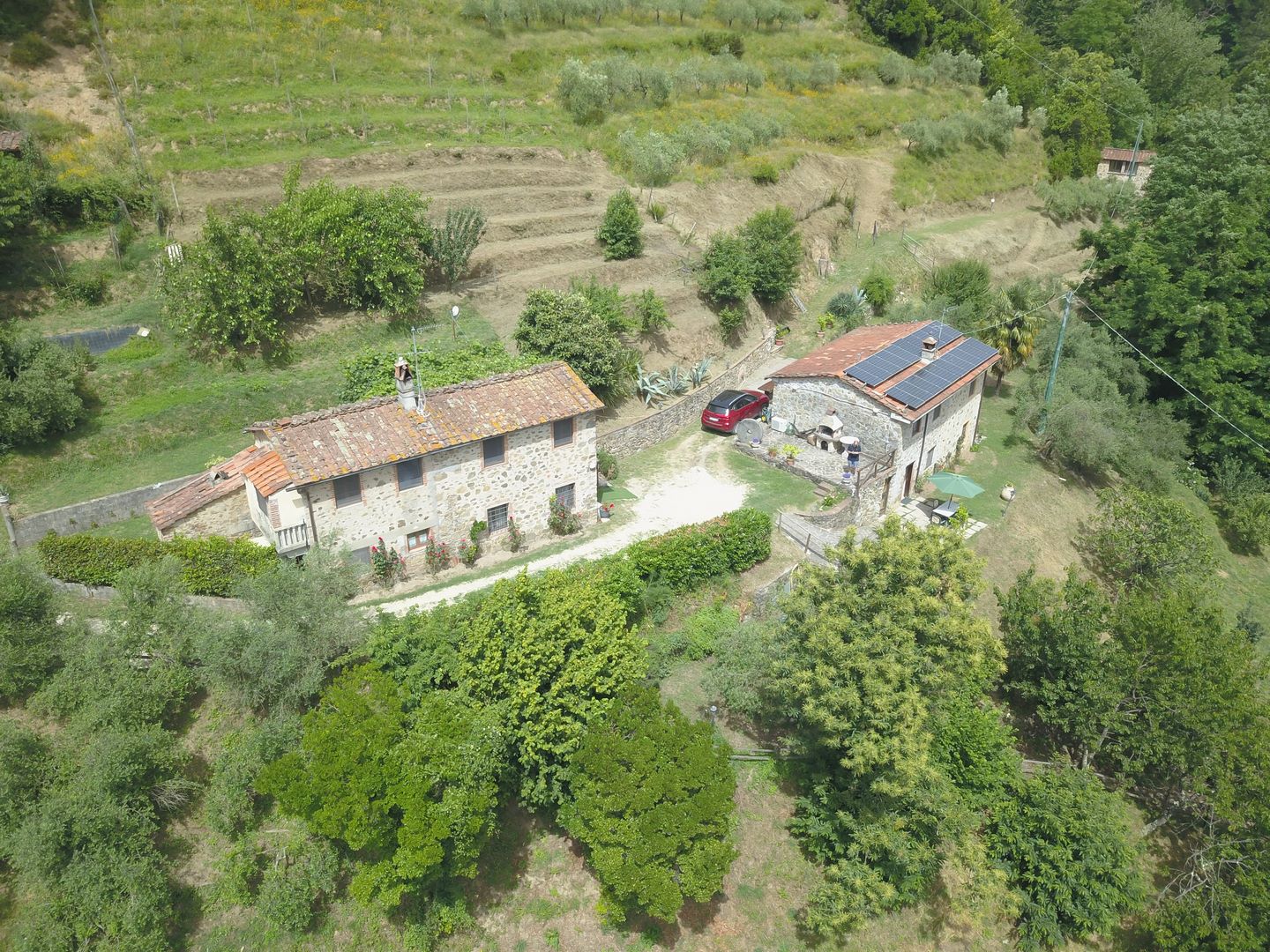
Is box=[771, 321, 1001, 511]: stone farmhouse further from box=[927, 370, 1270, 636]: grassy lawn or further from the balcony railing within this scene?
the balcony railing

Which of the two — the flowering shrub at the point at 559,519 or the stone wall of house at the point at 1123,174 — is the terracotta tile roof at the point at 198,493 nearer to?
the flowering shrub at the point at 559,519

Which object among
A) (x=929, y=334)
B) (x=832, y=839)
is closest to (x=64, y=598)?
(x=832, y=839)

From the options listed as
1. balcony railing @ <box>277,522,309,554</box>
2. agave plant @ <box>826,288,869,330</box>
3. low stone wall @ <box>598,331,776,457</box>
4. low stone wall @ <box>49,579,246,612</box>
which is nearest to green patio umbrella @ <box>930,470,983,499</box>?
low stone wall @ <box>598,331,776,457</box>

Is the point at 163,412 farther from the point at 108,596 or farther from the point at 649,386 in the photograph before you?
the point at 649,386

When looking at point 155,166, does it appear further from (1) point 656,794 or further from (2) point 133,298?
(1) point 656,794

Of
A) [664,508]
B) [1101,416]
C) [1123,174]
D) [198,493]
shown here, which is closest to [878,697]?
[664,508]

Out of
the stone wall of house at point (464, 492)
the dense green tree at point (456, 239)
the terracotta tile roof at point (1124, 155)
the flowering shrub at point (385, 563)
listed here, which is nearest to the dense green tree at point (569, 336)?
the stone wall of house at point (464, 492)
